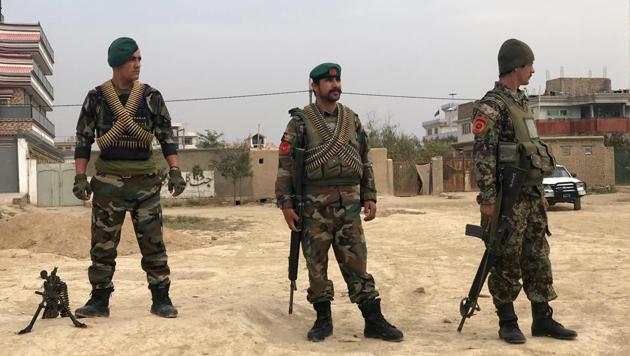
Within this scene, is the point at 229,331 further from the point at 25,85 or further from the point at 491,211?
the point at 25,85

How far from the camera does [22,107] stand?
31.9m

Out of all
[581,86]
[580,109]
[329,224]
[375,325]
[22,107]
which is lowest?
[375,325]

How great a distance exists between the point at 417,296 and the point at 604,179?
33.4 m

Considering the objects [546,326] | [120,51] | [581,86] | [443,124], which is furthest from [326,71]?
[443,124]

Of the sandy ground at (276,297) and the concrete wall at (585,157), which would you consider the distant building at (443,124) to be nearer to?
the concrete wall at (585,157)

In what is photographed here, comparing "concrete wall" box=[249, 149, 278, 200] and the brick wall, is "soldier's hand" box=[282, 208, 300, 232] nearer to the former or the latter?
"concrete wall" box=[249, 149, 278, 200]

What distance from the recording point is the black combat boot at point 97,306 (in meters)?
4.40

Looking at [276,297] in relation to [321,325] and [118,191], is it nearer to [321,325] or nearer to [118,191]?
[321,325]

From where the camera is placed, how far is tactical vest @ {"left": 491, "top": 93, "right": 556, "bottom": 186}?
4250mm

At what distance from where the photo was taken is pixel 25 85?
33156 mm

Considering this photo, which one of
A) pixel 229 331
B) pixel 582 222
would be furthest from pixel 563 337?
pixel 582 222

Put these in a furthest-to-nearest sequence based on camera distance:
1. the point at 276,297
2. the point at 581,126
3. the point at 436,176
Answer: the point at 581,126, the point at 436,176, the point at 276,297

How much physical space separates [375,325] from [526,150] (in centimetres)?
160

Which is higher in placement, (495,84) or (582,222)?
(495,84)
